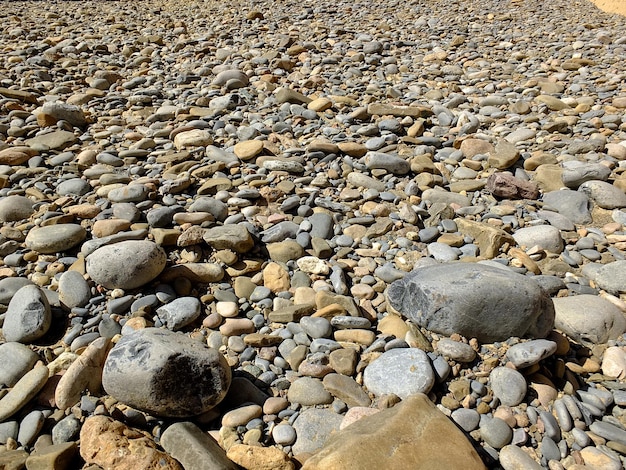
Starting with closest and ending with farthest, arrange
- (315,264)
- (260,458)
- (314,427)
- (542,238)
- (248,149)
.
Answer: (260,458) < (314,427) < (315,264) < (542,238) < (248,149)

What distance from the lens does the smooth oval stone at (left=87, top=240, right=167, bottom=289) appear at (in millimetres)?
2113

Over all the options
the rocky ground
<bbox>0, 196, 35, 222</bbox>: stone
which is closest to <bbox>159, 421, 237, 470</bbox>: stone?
the rocky ground

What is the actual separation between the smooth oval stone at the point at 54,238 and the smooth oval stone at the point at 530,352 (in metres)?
2.17

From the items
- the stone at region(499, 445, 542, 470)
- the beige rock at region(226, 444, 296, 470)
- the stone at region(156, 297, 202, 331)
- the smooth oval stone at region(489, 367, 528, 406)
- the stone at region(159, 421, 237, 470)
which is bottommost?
the stone at region(499, 445, 542, 470)

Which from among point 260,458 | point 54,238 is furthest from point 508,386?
point 54,238

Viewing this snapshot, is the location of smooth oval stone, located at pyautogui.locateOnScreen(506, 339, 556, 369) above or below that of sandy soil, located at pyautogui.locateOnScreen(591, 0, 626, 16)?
below

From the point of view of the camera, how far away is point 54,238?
7.91 feet

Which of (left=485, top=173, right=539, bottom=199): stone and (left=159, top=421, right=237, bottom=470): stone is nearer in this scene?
(left=159, top=421, right=237, bottom=470): stone

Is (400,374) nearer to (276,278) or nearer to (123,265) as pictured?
(276,278)

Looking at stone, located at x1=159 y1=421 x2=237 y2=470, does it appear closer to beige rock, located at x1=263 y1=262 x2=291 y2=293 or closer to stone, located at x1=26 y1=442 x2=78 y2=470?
stone, located at x1=26 y1=442 x2=78 y2=470

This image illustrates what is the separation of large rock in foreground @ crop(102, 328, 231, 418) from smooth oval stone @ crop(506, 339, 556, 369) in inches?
42.8

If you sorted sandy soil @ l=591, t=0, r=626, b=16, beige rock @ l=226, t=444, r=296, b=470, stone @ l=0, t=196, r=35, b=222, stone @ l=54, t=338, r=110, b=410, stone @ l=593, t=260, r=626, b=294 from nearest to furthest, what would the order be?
beige rock @ l=226, t=444, r=296, b=470
stone @ l=54, t=338, r=110, b=410
stone @ l=593, t=260, r=626, b=294
stone @ l=0, t=196, r=35, b=222
sandy soil @ l=591, t=0, r=626, b=16

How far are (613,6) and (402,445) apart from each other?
24.7 ft

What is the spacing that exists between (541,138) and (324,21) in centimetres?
397
